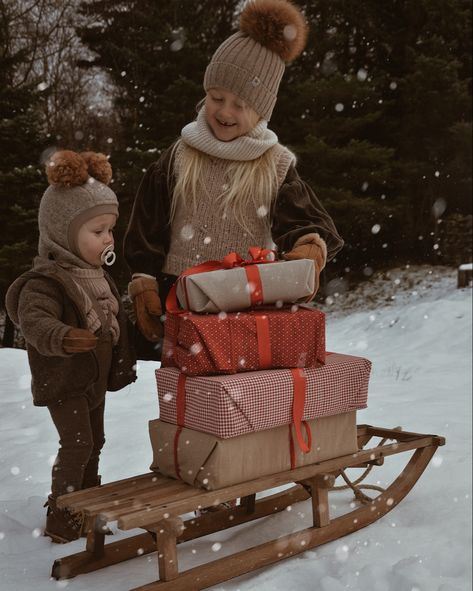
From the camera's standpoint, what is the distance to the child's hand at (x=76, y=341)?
2547 millimetres

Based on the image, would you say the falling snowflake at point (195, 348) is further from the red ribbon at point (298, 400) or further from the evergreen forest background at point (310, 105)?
the evergreen forest background at point (310, 105)

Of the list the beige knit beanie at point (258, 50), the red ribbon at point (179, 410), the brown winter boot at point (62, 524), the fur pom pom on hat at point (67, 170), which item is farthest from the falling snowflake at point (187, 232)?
the brown winter boot at point (62, 524)

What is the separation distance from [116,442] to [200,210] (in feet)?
6.02

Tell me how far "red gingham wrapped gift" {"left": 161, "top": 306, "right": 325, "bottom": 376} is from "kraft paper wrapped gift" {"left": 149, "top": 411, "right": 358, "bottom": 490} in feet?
0.83

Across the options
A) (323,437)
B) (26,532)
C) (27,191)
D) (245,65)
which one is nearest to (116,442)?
(26,532)

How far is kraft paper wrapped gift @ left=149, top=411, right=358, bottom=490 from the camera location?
2582 mm

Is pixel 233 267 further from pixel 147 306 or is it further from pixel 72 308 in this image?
pixel 72 308

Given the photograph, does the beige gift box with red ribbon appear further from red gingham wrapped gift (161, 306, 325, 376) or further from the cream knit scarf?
the cream knit scarf

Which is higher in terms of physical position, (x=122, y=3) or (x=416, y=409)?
(x=122, y=3)

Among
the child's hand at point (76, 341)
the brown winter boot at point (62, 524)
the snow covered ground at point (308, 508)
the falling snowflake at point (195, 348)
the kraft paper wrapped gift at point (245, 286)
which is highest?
the kraft paper wrapped gift at point (245, 286)

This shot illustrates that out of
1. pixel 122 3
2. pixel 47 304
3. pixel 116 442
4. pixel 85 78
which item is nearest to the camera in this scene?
pixel 47 304

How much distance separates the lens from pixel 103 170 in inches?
117

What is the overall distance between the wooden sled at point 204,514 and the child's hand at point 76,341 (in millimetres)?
525

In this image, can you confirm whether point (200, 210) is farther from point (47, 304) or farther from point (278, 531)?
point (278, 531)
